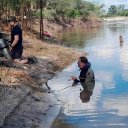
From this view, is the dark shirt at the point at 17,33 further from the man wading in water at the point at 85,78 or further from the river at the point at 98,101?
the man wading in water at the point at 85,78

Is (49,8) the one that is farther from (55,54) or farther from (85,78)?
(85,78)

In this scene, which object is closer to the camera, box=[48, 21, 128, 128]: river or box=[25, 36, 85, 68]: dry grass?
box=[48, 21, 128, 128]: river

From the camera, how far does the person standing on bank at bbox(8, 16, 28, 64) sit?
1694cm

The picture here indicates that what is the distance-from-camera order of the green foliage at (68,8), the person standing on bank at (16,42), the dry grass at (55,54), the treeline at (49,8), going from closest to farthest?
the person standing on bank at (16,42) → the dry grass at (55,54) → the treeline at (49,8) → the green foliage at (68,8)

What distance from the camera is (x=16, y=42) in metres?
17.3

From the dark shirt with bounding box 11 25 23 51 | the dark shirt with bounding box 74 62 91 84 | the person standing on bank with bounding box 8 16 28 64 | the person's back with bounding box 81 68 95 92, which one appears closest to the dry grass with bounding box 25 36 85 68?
the person standing on bank with bounding box 8 16 28 64

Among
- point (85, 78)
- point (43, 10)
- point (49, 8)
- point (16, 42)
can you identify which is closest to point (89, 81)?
point (85, 78)

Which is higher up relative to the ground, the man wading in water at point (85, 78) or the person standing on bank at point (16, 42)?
the person standing on bank at point (16, 42)

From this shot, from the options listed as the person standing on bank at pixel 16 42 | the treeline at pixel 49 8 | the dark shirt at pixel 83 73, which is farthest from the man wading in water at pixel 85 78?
the treeline at pixel 49 8

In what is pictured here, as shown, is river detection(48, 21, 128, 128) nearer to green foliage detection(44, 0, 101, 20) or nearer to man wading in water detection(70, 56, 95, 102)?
man wading in water detection(70, 56, 95, 102)

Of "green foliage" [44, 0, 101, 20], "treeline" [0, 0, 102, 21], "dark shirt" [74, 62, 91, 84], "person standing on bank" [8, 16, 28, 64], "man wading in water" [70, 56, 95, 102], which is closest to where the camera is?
"man wading in water" [70, 56, 95, 102]

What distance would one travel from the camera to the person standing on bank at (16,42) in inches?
667

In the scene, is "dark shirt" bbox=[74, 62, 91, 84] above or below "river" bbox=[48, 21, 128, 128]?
above

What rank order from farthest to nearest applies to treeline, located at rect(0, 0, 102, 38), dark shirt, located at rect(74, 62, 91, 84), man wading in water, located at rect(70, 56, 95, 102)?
treeline, located at rect(0, 0, 102, 38), dark shirt, located at rect(74, 62, 91, 84), man wading in water, located at rect(70, 56, 95, 102)
